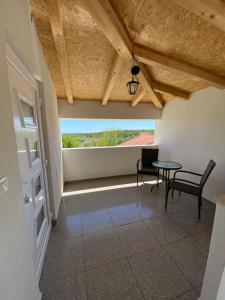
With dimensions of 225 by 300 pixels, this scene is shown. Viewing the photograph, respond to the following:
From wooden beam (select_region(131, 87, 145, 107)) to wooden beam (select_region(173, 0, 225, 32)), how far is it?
2222 mm

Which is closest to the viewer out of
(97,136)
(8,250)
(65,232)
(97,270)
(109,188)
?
(8,250)

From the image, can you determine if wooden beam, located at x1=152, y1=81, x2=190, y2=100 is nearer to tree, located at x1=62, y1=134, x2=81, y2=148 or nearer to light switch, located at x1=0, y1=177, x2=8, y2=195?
tree, located at x1=62, y1=134, x2=81, y2=148

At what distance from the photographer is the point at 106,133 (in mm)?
4848

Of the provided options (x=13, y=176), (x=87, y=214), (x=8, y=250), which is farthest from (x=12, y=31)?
(x=87, y=214)

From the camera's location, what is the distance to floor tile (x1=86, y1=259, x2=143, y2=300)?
52.7 inches

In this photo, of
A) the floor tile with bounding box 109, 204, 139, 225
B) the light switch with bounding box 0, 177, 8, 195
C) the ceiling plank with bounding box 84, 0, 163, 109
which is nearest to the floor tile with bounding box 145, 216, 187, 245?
the floor tile with bounding box 109, 204, 139, 225

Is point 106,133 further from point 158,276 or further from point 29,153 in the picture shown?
point 158,276

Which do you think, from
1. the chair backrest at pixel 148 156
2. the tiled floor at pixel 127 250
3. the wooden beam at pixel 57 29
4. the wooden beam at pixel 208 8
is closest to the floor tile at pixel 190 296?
the tiled floor at pixel 127 250

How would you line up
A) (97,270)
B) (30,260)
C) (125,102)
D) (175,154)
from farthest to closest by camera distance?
1. (125,102)
2. (175,154)
3. (97,270)
4. (30,260)

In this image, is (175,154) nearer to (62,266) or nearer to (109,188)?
(109,188)

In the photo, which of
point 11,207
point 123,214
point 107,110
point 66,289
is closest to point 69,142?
point 107,110

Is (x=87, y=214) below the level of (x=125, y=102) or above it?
below

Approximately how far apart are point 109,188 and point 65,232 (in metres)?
1.73

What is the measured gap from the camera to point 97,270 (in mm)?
1571
